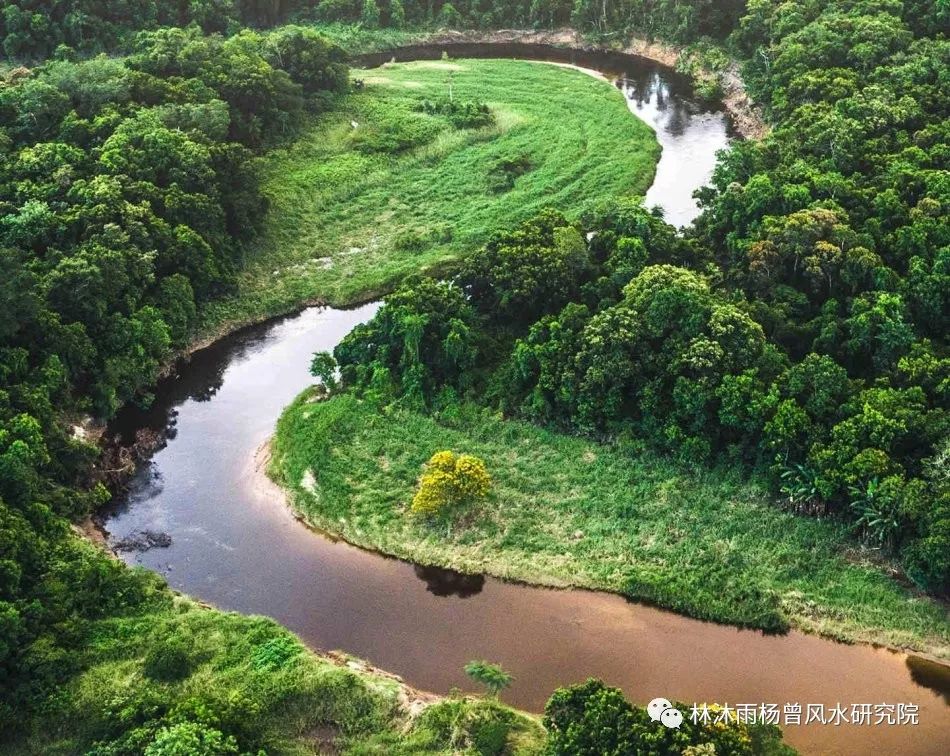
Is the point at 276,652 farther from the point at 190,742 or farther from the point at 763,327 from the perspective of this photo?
the point at 763,327

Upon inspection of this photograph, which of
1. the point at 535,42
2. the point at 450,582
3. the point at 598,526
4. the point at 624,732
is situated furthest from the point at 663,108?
the point at 624,732

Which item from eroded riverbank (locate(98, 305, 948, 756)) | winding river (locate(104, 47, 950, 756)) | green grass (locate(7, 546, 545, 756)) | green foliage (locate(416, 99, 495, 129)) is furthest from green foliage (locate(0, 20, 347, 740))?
green foliage (locate(416, 99, 495, 129))

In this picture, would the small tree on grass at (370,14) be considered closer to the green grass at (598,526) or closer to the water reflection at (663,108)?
the water reflection at (663,108)

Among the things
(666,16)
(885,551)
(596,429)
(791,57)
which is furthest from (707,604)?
(666,16)

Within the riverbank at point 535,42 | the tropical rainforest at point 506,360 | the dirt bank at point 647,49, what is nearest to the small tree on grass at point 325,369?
the tropical rainforest at point 506,360

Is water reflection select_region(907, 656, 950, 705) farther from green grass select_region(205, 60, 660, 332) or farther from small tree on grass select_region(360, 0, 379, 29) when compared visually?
small tree on grass select_region(360, 0, 379, 29)

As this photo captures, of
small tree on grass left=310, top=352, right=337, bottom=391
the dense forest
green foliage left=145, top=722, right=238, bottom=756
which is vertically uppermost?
the dense forest
